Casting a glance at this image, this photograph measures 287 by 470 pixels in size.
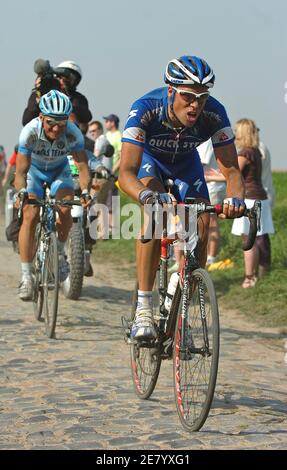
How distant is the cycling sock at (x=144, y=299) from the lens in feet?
23.6

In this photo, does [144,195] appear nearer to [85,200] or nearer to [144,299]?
[144,299]

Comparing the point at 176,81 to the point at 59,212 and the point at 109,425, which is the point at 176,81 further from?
the point at 59,212

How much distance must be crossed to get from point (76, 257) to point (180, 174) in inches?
177

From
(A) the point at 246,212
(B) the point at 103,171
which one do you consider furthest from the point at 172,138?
(B) the point at 103,171

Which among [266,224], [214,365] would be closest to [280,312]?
[266,224]

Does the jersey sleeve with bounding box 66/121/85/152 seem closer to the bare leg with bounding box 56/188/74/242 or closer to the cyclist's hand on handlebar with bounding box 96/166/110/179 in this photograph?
the bare leg with bounding box 56/188/74/242

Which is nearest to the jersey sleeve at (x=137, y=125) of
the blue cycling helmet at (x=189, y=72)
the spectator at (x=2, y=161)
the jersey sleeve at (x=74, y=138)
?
the blue cycling helmet at (x=189, y=72)

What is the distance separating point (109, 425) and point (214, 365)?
0.89 meters

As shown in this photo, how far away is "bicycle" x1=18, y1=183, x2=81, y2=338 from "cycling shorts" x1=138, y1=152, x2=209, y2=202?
2846 millimetres

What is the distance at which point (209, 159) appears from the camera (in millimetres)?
13438

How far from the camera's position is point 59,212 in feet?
35.9

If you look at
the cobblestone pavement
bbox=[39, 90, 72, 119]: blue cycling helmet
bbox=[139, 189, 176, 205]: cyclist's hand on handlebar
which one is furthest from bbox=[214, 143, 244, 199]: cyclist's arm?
bbox=[39, 90, 72, 119]: blue cycling helmet

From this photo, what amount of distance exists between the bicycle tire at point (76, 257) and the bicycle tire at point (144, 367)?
3864 mm

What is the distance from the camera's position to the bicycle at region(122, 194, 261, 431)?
6.26m
